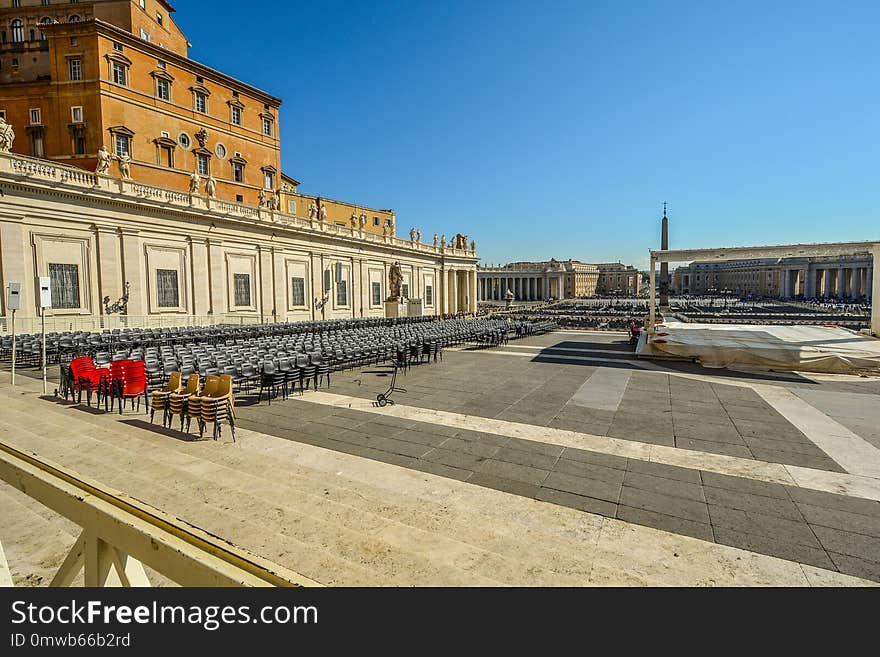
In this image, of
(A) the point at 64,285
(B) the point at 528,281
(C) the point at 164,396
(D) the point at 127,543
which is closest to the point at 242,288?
(A) the point at 64,285

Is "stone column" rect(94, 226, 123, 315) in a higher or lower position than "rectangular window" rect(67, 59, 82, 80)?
lower

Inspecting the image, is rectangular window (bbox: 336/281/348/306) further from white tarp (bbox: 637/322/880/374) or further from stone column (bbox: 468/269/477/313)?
white tarp (bbox: 637/322/880/374)

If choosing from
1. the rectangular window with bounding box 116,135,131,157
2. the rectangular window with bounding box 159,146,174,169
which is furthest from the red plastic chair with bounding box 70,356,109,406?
the rectangular window with bounding box 159,146,174,169

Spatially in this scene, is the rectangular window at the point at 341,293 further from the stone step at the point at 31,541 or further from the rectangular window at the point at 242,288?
the stone step at the point at 31,541

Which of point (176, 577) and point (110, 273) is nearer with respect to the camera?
point (176, 577)

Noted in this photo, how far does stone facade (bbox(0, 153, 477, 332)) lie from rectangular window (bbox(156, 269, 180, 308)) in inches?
2.5

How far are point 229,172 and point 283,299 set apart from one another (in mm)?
13629

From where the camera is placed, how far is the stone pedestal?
48.9 metres

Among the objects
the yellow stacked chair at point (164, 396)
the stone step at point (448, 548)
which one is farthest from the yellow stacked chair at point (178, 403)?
the stone step at point (448, 548)

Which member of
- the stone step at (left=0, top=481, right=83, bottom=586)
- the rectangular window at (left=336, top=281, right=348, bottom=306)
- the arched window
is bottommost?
the stone step at (left=0, top=481, right=83, bottom=586)

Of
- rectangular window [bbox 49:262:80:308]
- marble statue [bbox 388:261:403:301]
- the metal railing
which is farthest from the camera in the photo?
marble statue [bbox 388:261:403:301]

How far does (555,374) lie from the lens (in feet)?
56.1
